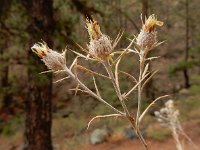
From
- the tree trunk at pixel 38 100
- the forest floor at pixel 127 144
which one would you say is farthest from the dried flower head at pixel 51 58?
the forest floor at pixel 127 144

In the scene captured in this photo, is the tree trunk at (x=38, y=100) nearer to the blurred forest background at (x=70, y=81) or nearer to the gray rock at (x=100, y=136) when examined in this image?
the blurred forest background at (x=70, y=81)

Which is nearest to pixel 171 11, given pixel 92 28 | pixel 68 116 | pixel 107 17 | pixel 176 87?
pixel 176 87

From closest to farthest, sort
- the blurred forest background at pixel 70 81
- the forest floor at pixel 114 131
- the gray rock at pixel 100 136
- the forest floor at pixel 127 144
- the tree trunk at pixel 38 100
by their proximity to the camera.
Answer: the tree trunk at pixel 38 100, the blurred forest background at pixel 70 81, the forest floor at pixel 127 144, the forest floor at pixel 114 131, the gray rock at pixel 100 136

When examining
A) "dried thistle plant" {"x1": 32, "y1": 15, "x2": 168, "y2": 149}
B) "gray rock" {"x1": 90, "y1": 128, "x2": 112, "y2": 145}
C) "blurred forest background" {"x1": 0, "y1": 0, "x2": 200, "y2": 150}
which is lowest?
"dried thistle plant" {"x1": 32, "y1": 15, "x2": 168, "y2": 149}

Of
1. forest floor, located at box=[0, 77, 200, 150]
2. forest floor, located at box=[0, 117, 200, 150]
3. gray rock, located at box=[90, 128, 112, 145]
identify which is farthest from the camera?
gray rock, located at box=[90, 128, 112, 145]

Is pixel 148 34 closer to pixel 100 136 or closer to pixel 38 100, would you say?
pixel 38 100

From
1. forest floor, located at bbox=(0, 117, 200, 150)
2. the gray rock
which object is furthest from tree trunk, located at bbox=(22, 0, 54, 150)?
the gray rock

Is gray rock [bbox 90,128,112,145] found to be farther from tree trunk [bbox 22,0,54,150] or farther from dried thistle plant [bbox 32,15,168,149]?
dried thistle plant [bbox 32,15,168,149]
